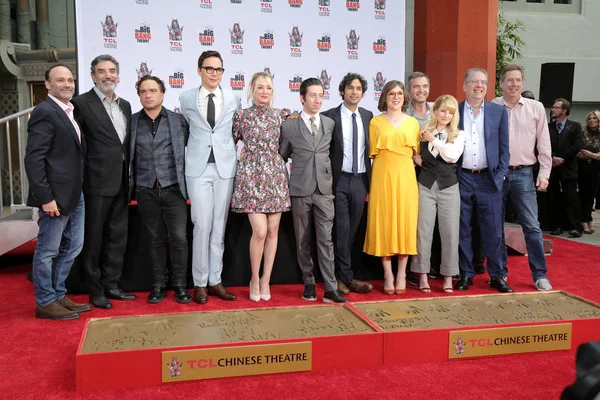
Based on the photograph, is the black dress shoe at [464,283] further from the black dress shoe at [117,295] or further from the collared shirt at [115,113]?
the collared shirt at [115,113]

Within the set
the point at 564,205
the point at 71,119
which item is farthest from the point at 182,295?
the point at 564,205

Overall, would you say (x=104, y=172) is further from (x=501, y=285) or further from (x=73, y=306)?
(x=501, y=285)

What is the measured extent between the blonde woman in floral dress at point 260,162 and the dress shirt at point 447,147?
A: 104 cm

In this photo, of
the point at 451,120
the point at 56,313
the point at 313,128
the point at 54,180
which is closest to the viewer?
the point at 54,180

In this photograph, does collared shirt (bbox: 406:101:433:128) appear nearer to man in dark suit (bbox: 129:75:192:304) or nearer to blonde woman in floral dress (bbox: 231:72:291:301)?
blonde woman in floral dress (bbox: 231:72:291:301)

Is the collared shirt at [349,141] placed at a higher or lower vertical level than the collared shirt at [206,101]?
lower

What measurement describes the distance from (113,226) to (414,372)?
2.27 metres

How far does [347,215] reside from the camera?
406cm

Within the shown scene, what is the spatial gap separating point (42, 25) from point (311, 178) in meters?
8.52

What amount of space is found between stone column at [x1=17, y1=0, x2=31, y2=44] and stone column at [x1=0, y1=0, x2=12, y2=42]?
173 mm

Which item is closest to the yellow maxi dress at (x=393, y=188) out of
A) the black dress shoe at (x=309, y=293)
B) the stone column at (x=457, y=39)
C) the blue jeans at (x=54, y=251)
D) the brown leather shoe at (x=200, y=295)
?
the black dress shoe at (x=309, y=293)

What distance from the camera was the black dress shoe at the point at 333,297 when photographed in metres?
3.87

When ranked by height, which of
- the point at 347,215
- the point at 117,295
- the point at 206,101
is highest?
the point at 206,101

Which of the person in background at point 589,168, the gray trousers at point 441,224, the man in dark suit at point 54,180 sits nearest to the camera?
the man in dark suit at point 54,180
